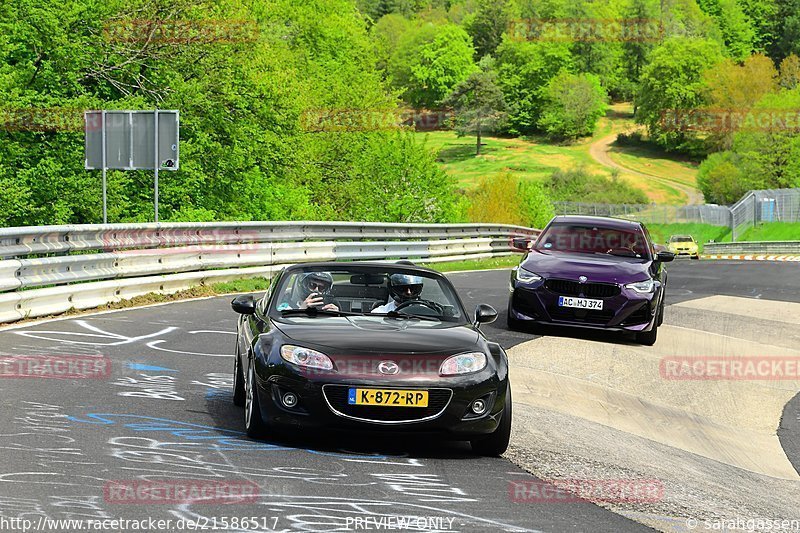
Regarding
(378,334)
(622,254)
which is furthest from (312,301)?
(622,254)

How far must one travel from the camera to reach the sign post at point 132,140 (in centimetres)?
2188

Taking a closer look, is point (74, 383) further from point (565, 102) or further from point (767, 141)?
point (565, 102)

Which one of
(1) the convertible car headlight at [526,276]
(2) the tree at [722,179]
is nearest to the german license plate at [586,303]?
(1) the convertible car headlight at [526,276]

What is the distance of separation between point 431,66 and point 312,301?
17192 centimetres

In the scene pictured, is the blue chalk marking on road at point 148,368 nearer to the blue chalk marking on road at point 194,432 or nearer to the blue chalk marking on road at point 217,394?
the blue chalk marking on road at point 217,394

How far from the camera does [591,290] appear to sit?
1457cm

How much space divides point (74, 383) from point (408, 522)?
4854 mm

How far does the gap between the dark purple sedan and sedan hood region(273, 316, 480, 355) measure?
6556 mm

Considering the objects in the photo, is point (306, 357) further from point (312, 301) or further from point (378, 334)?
point (312, 301)

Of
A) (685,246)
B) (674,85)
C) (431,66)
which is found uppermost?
(431,66)

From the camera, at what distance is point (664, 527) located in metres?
6.02

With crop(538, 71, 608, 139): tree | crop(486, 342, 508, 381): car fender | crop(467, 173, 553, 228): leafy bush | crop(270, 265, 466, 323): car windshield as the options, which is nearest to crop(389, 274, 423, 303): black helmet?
crop(270, 265, 466, 323): car windshield

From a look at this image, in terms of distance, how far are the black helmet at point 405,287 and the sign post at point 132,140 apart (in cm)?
1366

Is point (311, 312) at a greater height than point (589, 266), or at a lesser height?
greater
